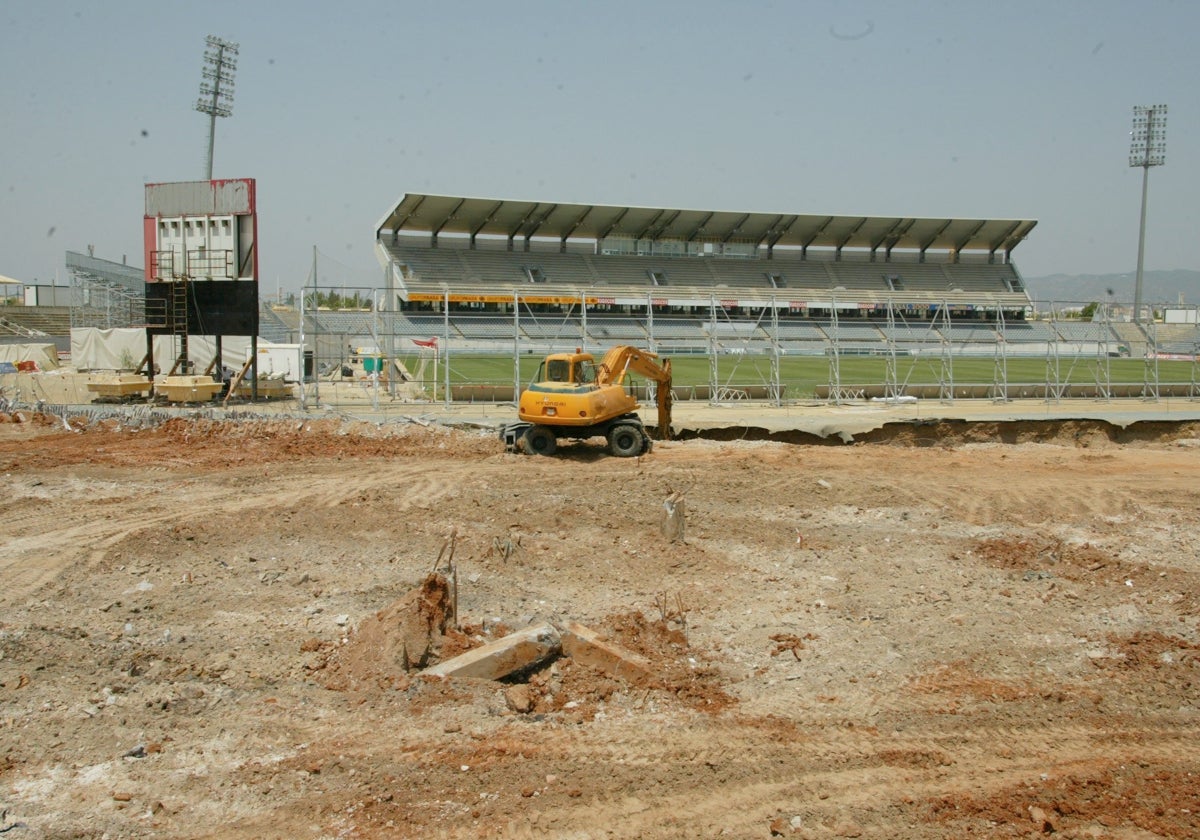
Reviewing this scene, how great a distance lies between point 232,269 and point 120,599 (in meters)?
19.1

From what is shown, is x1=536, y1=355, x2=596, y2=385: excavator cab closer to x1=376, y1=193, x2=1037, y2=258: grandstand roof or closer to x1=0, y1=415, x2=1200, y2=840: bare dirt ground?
x1=0, y1=415, x2=1200, y2=840: bare dirt ground

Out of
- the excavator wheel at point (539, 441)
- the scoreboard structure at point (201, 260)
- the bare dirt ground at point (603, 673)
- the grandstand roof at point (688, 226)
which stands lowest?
the bare dirt ground at point (603, 673)

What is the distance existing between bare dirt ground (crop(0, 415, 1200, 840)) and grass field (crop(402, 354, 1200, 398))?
1726 centimetres

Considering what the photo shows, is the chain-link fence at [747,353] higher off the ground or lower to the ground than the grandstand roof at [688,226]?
lower

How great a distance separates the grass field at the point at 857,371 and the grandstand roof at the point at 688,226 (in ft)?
46.9

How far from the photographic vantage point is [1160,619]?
10.0m

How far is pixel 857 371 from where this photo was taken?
43.2 metres

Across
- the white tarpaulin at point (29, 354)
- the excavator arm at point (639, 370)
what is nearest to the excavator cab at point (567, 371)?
the excavator arm at point (639, 370)

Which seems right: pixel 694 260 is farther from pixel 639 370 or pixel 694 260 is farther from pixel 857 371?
pixel 639 370

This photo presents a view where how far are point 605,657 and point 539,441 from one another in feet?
38.2

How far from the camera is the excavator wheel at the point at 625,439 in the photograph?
19.6 metres

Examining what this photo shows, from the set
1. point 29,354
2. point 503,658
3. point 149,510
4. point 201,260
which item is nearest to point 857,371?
point 201,260

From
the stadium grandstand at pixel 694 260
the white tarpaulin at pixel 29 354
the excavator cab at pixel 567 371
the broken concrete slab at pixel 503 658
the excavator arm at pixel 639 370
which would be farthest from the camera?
the stadium grandstand at pixel 694 260

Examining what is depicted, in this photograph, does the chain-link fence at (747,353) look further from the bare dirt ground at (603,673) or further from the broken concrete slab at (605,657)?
the broken concrete slab at (605,657)
